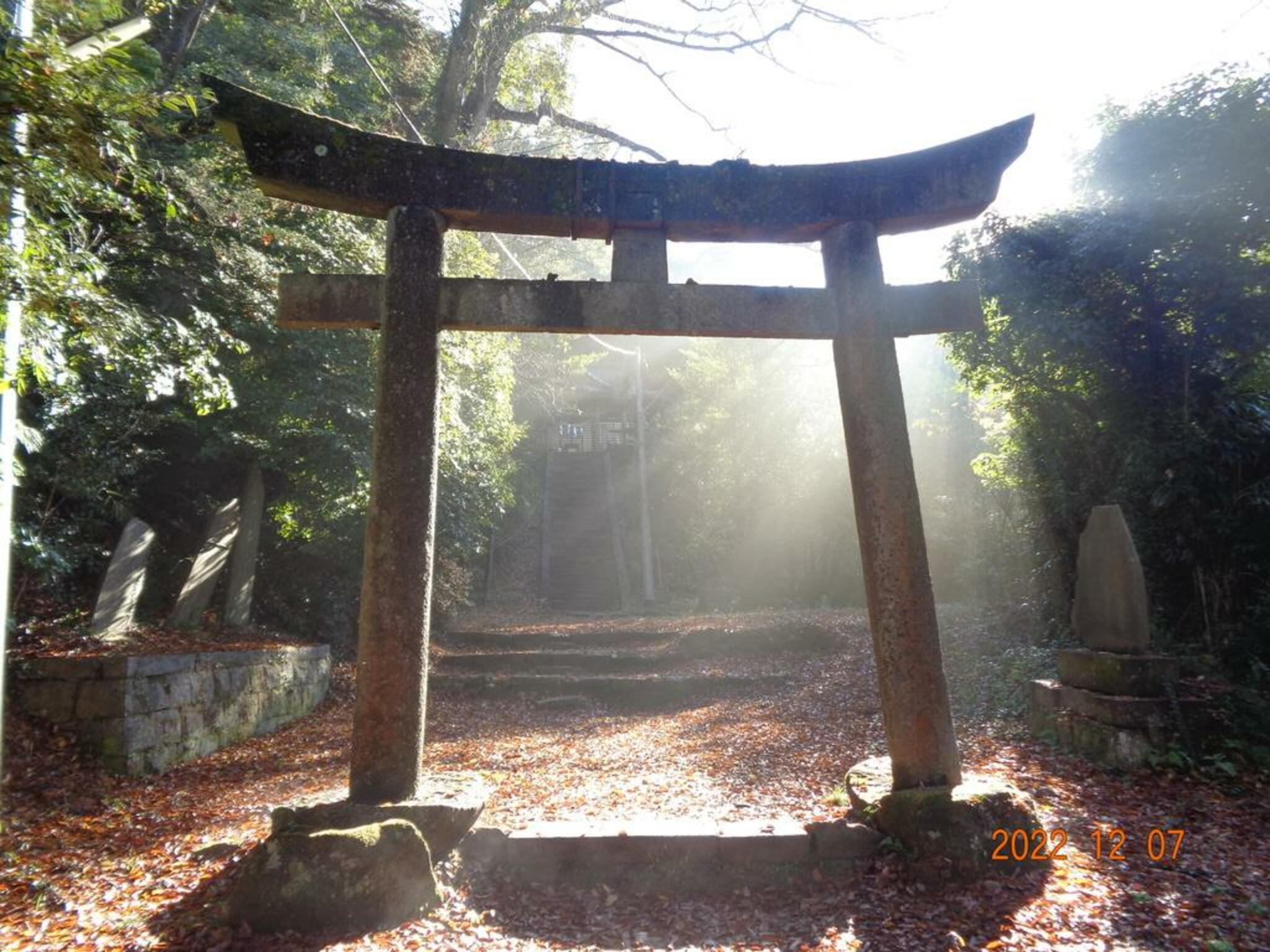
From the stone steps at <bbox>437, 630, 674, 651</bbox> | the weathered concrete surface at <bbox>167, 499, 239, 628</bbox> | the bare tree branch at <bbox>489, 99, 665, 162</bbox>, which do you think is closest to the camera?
the weathered concrete surface at <bbox>167, 499, 239, 628</bbox>

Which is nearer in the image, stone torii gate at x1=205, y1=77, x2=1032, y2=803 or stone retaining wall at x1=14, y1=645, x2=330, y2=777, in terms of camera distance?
stone torii gate at x1=205, y1=77, x2=1032, y2=803

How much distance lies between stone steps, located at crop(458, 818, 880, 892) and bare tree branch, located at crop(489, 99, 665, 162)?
12149 millimetres

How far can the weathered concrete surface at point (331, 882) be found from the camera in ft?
11.0

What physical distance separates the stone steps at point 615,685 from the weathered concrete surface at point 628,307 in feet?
20.5

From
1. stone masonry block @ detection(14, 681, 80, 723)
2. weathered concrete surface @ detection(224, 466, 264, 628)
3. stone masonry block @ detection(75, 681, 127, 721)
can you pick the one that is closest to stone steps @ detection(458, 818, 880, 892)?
stone masonry block @ detection(75, 681, 127, 721)

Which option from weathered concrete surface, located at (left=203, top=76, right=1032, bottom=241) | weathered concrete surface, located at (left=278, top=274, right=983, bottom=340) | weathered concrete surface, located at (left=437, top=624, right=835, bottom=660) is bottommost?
weathered concrete surface, located at (left=437, top=624, right=835, bottom=660)

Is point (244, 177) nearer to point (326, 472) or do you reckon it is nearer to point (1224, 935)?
point (326, 472)

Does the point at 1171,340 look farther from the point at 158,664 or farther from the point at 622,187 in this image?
the point at 158,664

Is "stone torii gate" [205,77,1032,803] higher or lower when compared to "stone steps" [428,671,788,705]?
higher

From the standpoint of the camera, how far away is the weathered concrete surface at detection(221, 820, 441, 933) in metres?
3.35

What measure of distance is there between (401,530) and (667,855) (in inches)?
94.6

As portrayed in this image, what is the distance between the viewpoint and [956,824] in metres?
3.79

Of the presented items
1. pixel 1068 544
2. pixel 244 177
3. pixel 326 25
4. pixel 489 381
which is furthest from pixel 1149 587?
pixel 326 25

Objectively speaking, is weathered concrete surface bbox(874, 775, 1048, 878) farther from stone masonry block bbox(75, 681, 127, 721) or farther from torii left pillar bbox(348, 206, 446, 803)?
stone masonry block bbox(75, 681, 127, 721)
